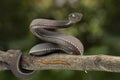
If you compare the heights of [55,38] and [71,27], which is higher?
[55,38]

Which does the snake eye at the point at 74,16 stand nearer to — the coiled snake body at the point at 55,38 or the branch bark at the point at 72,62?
the coiled snake body at the point at 55,38

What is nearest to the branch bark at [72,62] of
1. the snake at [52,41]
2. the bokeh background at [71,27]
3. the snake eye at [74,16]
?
the snake at [52,41]

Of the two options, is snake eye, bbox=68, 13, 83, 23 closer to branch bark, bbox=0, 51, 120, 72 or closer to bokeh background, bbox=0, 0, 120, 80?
branch bark, bbox=0, 51, 120, 72

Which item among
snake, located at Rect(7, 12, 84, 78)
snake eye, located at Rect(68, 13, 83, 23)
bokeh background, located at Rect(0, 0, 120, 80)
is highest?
snake eye, located at Rect(68, 13, 83, 23)

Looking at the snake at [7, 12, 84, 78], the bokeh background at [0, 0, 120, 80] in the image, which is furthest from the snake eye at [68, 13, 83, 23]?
the bokeh background at [0, 0, 120, 80]

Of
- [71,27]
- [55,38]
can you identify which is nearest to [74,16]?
[55,38]

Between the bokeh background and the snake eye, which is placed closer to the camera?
the snake eye

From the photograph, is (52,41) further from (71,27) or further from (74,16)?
(71,27)
